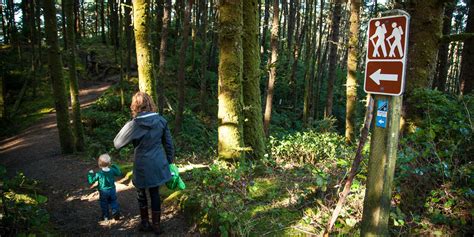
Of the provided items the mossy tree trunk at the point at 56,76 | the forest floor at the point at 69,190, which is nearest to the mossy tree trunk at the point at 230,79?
the forest floor at the point at 69,190

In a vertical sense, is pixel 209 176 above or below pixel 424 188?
below

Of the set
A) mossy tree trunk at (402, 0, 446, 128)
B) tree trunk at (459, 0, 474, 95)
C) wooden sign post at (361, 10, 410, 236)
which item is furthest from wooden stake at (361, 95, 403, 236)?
tree trunk at (459, 0, 474, 95)

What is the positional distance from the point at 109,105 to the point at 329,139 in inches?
508

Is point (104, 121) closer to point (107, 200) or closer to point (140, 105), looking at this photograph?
point (107, 200)

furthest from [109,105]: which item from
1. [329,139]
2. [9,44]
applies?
[9,44]

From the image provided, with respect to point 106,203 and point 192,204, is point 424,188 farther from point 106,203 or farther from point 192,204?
point 106,203

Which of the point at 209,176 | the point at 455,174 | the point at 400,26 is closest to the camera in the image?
the point at 400,26

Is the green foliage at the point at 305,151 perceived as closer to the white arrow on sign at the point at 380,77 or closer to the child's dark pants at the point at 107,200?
the child's dark pants at the point at 107,200

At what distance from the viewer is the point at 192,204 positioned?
15.7 ft

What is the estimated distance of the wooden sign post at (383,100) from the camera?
7.93ft

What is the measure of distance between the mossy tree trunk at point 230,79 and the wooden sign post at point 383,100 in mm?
3697

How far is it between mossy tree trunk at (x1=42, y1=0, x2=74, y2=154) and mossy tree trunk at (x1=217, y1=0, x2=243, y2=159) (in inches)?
292

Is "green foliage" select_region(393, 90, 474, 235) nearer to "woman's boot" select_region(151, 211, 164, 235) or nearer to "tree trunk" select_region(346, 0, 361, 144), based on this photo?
"woman's boot" select_region(151, 211, 164, 235)

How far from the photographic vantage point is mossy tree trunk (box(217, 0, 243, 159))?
6043 mm
